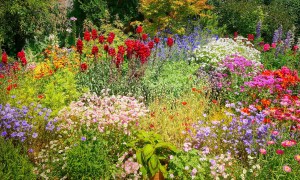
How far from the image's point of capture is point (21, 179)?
3527mm

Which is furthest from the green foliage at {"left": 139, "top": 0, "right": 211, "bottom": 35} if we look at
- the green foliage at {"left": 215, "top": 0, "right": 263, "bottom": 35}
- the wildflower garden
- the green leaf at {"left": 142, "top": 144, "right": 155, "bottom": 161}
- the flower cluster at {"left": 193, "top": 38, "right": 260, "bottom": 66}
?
the green leaf at {"left": 142, "top": 144, "right": 155, "bottom": 161}

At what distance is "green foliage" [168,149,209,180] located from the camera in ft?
12.5

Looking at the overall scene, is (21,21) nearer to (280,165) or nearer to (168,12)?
(168,12)

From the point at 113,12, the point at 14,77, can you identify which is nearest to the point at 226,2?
the point at 113,12

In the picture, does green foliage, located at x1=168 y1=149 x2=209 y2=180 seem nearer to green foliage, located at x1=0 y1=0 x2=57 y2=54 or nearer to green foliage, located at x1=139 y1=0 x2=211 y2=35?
green foliage, located at x1=139 y1=0 x2=211 y2=35

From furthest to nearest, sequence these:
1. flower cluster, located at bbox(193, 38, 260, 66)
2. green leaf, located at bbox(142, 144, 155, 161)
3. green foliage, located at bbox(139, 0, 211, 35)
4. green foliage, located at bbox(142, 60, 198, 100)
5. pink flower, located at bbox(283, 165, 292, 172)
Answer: green foliage, located at bbox(139, 0, 211, 35) → flower cluster, located at bbox(193, 38, 260, 66) → green foliage, located at bbox(142, 60, 198, 100) → green leaf, located at bbox(142, 144, 155, 161) → pink flower, located at bbox(283, 165, 292, 172)

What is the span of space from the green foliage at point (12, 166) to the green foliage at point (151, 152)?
1265 millimetres

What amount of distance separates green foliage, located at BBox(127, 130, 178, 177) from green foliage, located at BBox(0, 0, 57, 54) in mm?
10126

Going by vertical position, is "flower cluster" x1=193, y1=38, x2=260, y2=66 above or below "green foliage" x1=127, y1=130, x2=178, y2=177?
below

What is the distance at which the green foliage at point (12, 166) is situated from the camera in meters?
3.46

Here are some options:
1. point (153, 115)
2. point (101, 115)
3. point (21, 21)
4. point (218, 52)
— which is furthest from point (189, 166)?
point (21, 21)

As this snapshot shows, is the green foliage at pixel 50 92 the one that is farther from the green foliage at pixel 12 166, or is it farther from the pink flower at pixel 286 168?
the pink flower at pixel 286 168

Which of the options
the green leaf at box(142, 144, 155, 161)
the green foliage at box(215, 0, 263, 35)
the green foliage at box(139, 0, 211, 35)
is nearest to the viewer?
the green leaf at box(142, 144, 155, 161)

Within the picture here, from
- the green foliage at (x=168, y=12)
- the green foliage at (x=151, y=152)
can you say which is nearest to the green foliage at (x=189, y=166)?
the green foliage at (x=151, y=152)
